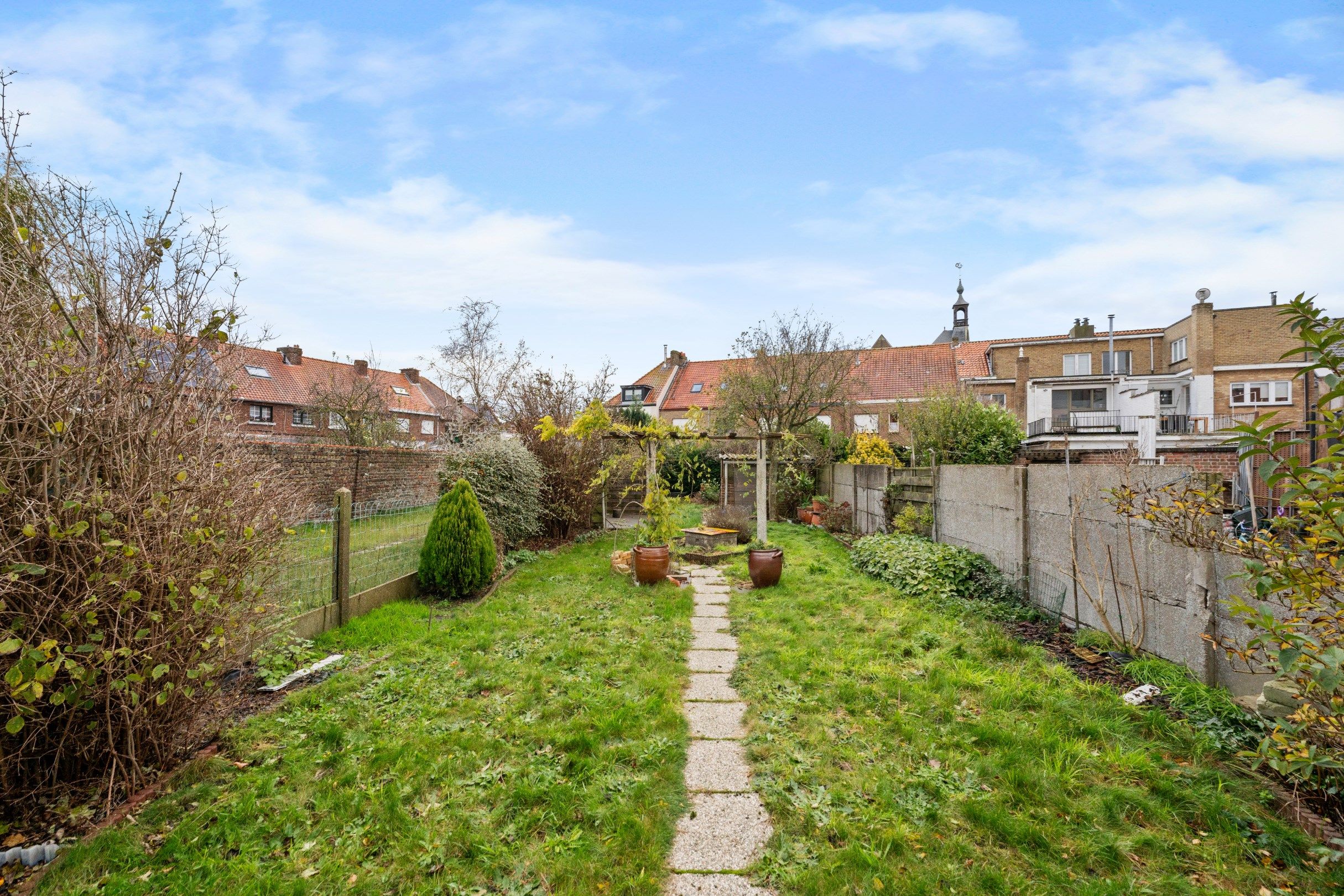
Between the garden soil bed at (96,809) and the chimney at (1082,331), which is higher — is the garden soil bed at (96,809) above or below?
below

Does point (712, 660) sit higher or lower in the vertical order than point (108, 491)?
lower

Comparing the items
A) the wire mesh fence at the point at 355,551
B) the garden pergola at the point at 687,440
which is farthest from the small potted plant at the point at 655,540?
the wire mesh fence at the point at 355,551

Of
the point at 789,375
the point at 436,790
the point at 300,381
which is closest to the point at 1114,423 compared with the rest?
the point at 789,375

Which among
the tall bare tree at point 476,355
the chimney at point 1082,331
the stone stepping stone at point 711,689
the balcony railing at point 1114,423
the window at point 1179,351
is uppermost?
the chimney at point 1082,331

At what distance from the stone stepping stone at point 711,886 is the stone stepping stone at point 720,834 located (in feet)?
0.17

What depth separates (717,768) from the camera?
134 inches

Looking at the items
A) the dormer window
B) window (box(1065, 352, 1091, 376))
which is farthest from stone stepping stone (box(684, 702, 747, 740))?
window (box(1065, 352, 1091, 376))

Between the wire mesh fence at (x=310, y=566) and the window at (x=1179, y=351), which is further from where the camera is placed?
the window at (x=1179, y=351)

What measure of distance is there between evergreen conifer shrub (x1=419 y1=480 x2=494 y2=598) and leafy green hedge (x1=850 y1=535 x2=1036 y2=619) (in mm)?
5365

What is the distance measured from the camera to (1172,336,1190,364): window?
30.8 m

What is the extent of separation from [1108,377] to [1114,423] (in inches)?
108

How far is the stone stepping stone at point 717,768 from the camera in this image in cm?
319

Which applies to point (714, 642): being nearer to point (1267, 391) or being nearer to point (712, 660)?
point (712, 660)

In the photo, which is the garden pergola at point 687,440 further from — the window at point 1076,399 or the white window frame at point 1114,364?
the white window frame at point 1114,364
